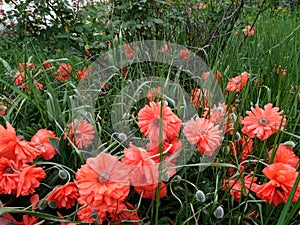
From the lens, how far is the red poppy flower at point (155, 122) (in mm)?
829

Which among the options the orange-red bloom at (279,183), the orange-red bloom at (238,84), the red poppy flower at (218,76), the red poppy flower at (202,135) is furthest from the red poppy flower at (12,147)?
the red poppy flower at (218,76)

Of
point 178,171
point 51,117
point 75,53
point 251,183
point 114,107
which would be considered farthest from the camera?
point 75,53

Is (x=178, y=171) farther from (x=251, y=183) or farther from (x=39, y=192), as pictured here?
(x=39, y=192)

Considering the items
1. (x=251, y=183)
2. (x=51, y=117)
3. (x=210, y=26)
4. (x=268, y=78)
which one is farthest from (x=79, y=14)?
(x=251, y=183)

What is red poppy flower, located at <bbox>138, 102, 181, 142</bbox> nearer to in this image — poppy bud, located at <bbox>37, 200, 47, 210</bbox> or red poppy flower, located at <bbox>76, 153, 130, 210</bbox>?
red poppy flower, located at <bbox>76, 153, 130, 210</bbox>

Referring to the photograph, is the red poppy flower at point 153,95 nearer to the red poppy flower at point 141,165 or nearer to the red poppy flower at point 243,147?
the red poppy flower at point 243,147

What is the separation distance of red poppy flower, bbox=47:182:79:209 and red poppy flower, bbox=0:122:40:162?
96 millimetres

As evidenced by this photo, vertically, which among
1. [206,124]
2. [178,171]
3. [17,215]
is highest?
[206,124]

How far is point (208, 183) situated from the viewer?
0.92 m

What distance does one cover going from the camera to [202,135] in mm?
842

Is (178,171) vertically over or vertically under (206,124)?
under

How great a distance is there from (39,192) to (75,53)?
5.03ft

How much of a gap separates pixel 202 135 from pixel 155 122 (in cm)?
11

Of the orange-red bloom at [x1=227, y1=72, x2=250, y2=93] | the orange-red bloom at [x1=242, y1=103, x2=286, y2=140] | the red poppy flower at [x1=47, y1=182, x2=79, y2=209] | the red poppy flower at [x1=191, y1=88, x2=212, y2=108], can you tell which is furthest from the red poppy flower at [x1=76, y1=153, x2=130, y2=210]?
the orange-red bloom at [x1=227, y1=72, x2=250, y2=93]
